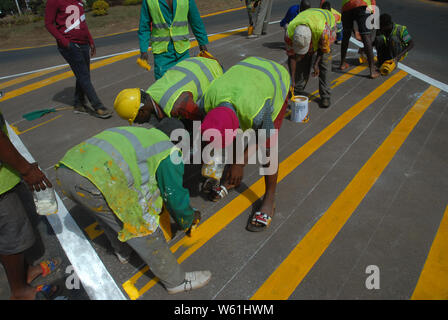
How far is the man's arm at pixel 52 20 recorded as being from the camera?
427cm

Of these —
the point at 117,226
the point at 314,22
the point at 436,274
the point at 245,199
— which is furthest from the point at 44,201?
the point at 314,22

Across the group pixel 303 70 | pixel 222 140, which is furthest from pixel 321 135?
pixel 222 140

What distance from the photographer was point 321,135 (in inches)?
167

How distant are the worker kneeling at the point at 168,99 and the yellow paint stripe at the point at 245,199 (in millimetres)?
970

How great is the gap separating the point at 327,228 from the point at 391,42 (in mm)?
5081

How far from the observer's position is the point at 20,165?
1959mm

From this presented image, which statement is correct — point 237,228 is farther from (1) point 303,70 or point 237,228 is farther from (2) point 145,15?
(1) point 303,70

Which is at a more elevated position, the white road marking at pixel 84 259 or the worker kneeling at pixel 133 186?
the worker kneeling at pixel 133 186

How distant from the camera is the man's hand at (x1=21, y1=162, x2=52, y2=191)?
2.00 meters

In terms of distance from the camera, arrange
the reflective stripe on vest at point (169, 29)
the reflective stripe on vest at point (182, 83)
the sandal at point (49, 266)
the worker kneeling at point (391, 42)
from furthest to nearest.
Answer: the worker kneeling at point (391, 42), the reflective stripe on vest at point (169, 29), the reflective stripe on vest at point (182, 83), the sandal at point (49, 266)

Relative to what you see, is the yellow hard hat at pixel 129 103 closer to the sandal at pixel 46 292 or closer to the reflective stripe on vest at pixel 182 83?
the reflective stripe on vest at pixel 182 83

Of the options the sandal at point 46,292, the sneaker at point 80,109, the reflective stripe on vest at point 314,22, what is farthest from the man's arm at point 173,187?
the sneaker at point 80,109

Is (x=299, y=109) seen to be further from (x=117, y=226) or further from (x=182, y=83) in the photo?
(x=117, y=226)
